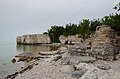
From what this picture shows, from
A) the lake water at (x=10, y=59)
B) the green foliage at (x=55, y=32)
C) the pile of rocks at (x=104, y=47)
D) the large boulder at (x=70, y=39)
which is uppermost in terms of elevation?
the green foliage at (x=55, y=32)

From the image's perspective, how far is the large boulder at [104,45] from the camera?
23.5m

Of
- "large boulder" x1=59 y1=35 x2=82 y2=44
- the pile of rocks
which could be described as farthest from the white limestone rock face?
the pile of rocks

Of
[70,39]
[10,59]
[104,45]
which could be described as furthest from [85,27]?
[104,45]

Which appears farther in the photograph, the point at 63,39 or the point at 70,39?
the point at 63,39

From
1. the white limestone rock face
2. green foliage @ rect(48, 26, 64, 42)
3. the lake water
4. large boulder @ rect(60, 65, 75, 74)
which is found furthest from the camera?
green foliage @ rect(48, 26, 64, 42)

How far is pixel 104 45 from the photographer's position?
931 inches

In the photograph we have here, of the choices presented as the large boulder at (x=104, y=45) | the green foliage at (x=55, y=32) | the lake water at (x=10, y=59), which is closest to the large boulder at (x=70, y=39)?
the green foliage at (x=55, y=32)

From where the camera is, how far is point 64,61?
24.4m

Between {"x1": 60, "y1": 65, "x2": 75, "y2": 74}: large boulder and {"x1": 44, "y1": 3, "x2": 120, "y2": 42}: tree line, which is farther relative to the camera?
{"x1": 44, "y1": 3, "x2": 120, "y2": 42}: tree line

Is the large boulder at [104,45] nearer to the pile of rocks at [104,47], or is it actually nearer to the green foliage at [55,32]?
the pile of rocks at [104,47]

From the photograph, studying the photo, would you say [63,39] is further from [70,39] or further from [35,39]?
[35,39]

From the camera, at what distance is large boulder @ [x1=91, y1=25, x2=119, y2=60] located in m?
23.5

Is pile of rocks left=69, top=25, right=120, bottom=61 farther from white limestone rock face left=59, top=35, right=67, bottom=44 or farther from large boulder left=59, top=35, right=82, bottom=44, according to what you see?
white limestone rock face left=59, top=35, right=67, bottom=44

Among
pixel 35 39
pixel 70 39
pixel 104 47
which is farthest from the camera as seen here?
pixel 35 39
